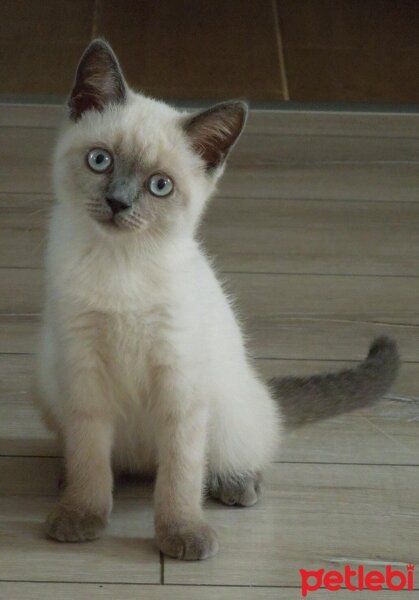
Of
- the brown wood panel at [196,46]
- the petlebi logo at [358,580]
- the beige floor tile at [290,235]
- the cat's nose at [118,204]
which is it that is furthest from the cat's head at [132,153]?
the brown wood panel at [196,46]

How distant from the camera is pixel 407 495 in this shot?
64.6 inches

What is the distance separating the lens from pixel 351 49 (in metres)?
3.29

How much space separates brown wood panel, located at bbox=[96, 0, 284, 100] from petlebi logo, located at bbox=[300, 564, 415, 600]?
1.77 meters

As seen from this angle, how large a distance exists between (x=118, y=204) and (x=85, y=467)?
14.4 inches

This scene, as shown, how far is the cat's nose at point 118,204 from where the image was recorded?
1.40 m

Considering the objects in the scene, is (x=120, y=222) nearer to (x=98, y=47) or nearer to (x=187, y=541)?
(x=98, y=47)

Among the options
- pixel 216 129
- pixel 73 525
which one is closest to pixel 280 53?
pixel 216 129

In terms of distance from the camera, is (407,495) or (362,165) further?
(362,165)

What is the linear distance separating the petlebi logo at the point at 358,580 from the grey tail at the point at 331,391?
34 cm

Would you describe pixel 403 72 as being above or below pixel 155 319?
above

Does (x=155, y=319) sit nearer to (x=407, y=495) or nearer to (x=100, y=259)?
(x=100, y=259)

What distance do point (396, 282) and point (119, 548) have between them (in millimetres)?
984

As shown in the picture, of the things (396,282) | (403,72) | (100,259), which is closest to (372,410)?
(396,282)

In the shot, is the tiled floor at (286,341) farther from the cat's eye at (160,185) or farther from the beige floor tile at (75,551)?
the cat's eye at (160,185)
